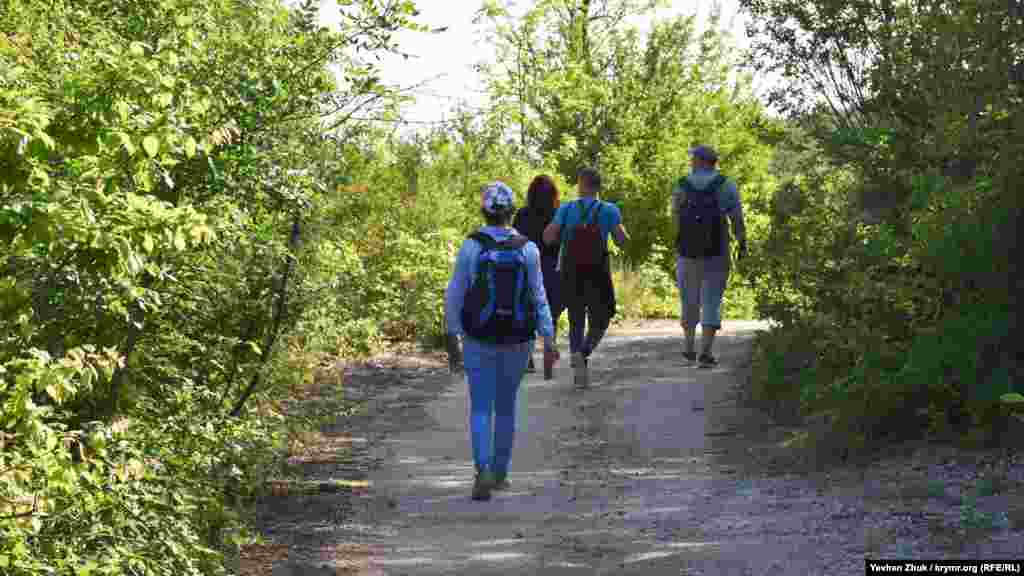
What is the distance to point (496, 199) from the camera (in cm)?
840

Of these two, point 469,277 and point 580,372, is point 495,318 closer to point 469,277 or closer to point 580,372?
point 469,277

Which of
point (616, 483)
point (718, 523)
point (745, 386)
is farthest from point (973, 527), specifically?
point (745, 386)

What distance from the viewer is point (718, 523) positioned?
7.41 metres

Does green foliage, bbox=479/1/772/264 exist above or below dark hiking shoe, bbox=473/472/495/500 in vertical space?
above

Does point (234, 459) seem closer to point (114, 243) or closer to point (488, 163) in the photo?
point (114, 243)

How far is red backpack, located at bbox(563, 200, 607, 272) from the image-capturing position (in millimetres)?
12305

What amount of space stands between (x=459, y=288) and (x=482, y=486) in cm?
115

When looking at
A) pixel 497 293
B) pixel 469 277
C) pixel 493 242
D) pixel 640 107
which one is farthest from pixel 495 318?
pixel 640 107

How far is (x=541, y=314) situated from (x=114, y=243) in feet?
14.0

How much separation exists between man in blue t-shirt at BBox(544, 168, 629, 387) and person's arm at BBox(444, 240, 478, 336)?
404 centimetres

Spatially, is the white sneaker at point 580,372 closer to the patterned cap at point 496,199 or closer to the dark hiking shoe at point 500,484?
the dark hiking shoe at point 500,484

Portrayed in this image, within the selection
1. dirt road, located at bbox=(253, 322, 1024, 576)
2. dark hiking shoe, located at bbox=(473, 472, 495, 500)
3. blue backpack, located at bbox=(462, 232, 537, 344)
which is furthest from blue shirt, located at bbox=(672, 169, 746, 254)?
dark hiking shoe, located at bbox=(473, 472, 495, 500)

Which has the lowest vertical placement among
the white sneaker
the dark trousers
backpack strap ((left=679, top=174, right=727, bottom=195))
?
the white sneaker

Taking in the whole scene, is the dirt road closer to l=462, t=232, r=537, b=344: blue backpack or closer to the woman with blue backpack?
the woman with blue backpack
